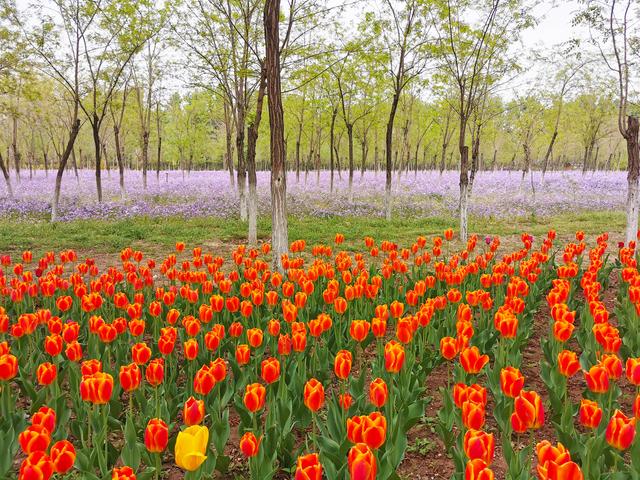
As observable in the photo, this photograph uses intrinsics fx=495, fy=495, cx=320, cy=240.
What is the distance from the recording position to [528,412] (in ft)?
7.16

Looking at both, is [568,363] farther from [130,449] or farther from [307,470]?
[130,449]

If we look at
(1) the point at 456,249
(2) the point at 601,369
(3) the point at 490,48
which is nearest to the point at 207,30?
(3) the point at 490,48

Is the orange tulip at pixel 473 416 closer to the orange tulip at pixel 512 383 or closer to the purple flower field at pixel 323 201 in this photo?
the orange tulip at pixel 512 383

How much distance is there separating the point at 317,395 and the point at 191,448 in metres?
0.83

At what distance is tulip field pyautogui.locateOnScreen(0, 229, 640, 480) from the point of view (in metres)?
2.19

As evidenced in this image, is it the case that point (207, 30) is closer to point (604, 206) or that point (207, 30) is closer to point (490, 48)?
point (490, 48)

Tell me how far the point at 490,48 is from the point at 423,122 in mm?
24977

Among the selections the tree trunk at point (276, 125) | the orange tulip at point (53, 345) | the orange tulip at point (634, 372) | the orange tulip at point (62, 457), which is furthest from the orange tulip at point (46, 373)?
the tree trunk at point (276, 125)

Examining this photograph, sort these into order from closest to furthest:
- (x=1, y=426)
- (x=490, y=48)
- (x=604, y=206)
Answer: (x=1, y=426)
(x=490, y=48)
(x=604, y=206)

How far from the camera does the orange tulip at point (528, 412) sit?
2.17 metres

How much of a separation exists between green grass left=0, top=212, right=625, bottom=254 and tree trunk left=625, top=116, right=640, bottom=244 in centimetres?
506

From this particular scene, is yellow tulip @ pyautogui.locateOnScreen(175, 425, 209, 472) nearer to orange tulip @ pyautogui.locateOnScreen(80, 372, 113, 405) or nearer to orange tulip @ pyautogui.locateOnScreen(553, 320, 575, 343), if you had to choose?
orange tulip @ pyautogui.locateOnScreen(80, 372, 113, 405)

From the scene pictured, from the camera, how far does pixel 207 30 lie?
14.4m

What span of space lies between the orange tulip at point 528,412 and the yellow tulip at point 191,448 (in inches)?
53.7
